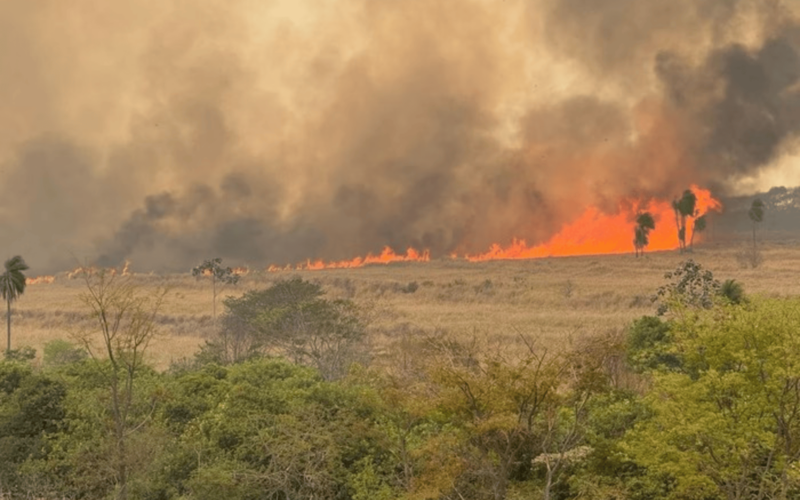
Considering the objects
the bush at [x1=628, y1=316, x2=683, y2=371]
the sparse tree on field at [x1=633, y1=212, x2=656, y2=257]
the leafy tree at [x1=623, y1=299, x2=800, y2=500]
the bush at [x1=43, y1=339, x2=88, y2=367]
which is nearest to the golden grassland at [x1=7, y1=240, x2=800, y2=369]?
the sparse tree on field at [x1=633, y1=212, x2=656, y2=257]

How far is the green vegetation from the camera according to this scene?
23.8 metres

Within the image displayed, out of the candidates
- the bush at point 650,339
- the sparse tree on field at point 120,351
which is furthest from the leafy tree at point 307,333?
the bush at point 650,339

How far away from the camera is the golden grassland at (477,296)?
8944 cm

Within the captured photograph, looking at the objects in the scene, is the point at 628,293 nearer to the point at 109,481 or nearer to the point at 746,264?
the point at 746,264

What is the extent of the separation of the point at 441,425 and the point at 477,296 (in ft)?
276

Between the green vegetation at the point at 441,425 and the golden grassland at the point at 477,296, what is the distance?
3183cm

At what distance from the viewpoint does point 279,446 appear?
104ft

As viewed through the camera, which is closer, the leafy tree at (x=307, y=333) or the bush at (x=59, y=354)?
the leafy tree at (x=307, y=333)

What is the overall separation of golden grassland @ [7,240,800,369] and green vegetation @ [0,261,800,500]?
104 ft

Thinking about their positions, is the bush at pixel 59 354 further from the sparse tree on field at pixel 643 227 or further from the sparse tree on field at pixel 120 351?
the sparse tree on field at pixel 643 227

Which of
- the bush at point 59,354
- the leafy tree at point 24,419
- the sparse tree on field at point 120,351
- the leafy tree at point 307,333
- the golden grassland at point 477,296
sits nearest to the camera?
the sparse tree on field at point 120,351

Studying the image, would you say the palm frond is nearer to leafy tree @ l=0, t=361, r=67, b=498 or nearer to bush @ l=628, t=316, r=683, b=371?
leafy tree @ l=0, t=361, r=67, b=498

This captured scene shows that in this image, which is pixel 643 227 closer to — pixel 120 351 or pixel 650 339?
pixel 650 339

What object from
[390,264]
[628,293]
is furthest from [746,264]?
[390,264]
